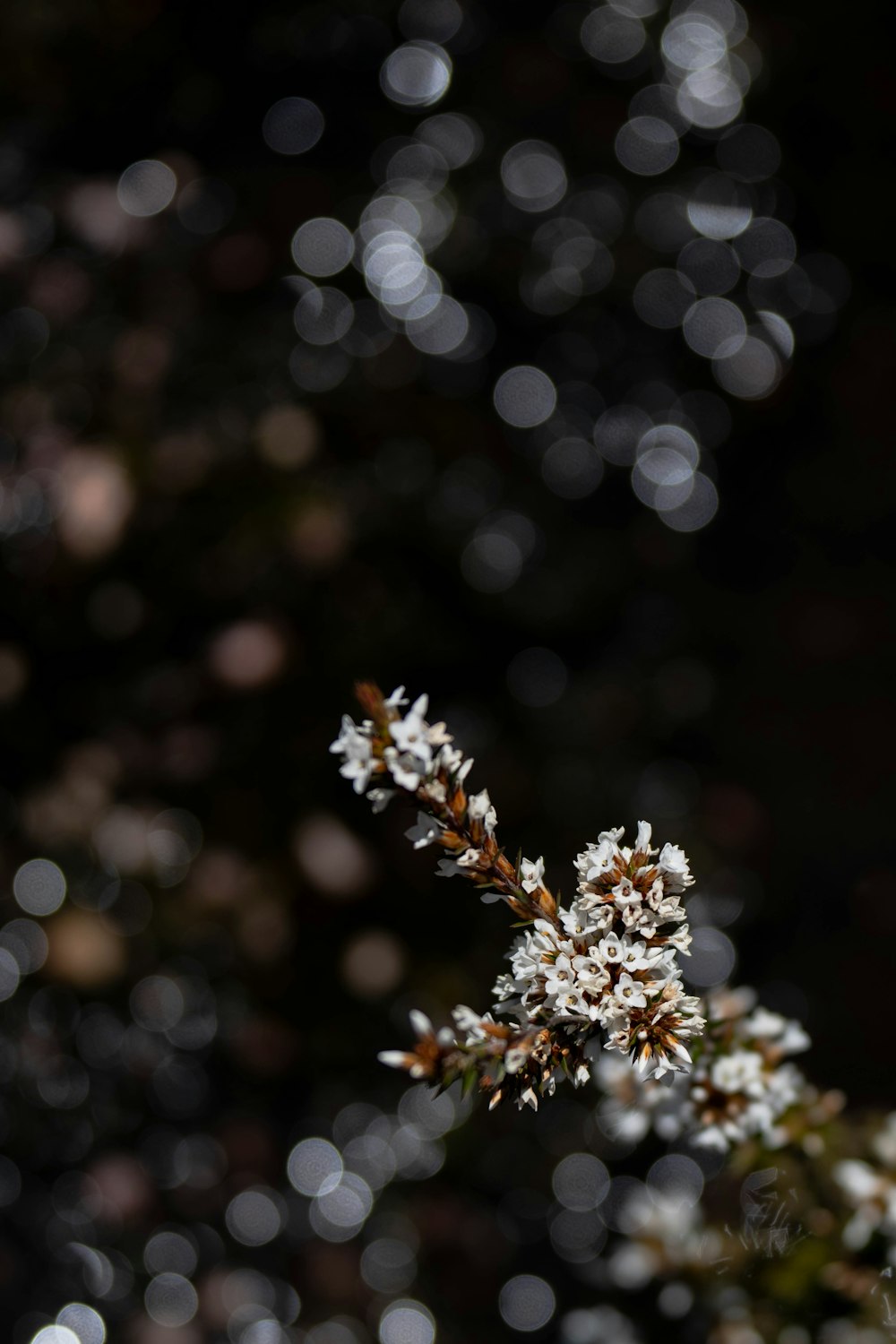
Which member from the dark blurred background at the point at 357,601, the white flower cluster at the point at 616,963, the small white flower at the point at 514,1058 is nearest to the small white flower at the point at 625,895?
the white flower cluster at the point at 616,963

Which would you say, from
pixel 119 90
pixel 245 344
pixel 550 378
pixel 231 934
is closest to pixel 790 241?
pixel 550 378

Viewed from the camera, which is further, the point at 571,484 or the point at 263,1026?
the point at 571,484

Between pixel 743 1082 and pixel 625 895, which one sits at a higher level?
pixel 625 895

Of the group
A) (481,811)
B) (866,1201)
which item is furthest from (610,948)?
(866,1201)

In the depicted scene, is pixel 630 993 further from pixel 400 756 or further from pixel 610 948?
pixel 400 756

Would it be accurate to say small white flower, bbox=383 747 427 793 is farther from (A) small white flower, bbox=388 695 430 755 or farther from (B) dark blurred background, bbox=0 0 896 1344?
(B) dark blurred background, bbox=0 0 896 1344

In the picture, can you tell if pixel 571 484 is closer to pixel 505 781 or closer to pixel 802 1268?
pixel 505 781
